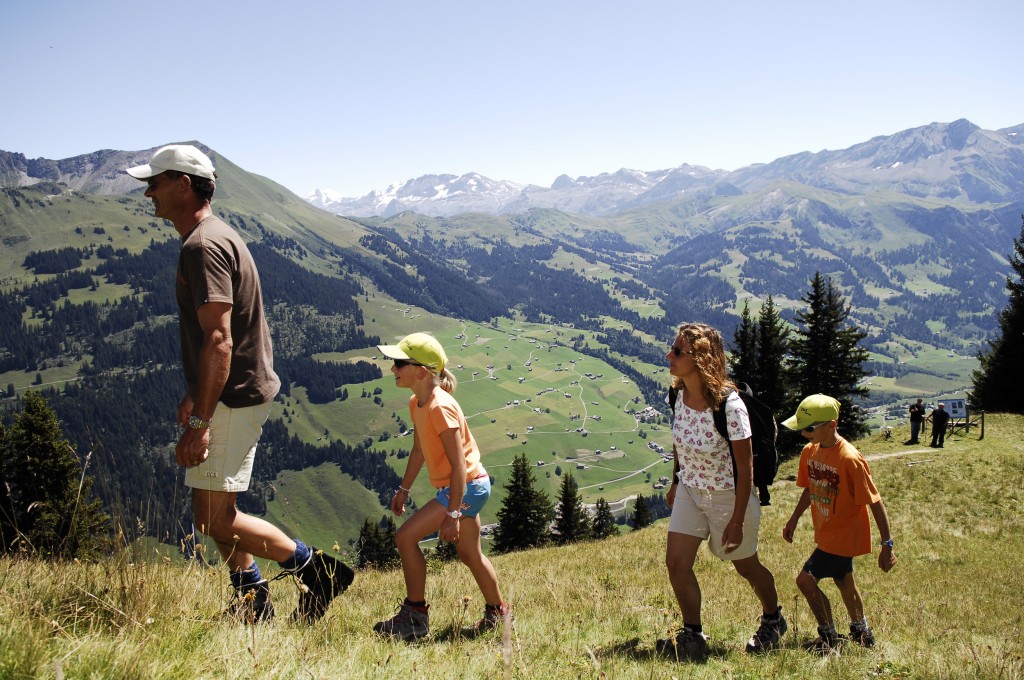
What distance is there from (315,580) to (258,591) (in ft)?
1.48

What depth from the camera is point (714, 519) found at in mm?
5164

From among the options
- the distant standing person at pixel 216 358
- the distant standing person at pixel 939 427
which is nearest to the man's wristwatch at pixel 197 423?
the distant standing person at pixel 216 358

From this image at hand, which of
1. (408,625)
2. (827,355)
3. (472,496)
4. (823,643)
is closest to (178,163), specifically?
(472,496)

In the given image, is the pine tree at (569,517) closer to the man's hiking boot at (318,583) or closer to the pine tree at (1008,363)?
the pine tree at (1008,363)

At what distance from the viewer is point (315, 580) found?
494 centimetres

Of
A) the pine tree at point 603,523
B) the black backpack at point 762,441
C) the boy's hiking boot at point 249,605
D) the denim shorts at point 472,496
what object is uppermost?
the black backpack at point 762,441

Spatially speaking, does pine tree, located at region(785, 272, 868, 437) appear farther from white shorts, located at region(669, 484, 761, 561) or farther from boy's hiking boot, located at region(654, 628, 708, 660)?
boy's hiking boot, located at region(654, 628, 708, 660)

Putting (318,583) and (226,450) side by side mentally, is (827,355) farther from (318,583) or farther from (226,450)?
(226,450)

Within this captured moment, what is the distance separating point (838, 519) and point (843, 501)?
0.20m

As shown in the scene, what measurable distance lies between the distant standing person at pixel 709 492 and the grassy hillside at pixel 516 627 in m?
0.32

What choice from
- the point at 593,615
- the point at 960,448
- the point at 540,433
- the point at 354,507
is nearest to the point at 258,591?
the point at 593,615

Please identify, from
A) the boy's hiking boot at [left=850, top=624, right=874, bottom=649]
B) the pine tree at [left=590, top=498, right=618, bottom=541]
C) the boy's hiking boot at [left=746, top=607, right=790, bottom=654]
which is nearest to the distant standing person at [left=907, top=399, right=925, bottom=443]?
the boy's hiking boot at [left=850, top=624, right=874, bottom=649]

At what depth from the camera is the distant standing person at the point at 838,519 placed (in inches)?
222

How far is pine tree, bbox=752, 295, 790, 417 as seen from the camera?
36.8 m
